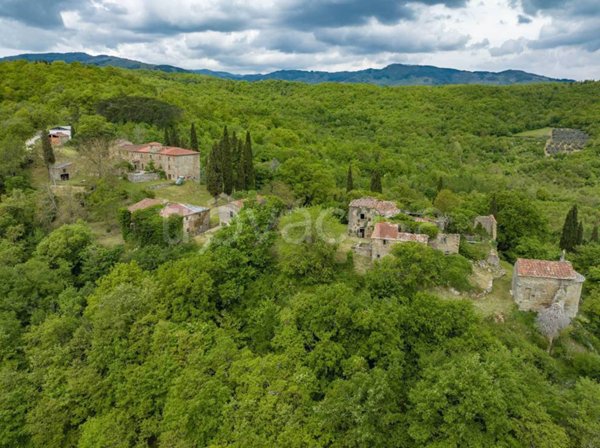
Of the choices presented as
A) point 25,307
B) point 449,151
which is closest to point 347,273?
point 25,307

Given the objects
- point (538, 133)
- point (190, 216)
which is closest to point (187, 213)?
point (190, 216)

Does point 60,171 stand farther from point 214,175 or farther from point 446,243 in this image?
point 446,243

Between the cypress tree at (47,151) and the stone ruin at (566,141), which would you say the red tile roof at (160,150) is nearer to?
the cypress tree at (47,151)

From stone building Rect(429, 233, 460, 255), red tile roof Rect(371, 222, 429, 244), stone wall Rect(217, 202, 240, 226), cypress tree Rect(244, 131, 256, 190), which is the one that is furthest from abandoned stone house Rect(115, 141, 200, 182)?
stone building Rect(429, 233, 460, 255)

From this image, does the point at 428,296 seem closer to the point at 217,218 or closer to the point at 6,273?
the point at 217,218

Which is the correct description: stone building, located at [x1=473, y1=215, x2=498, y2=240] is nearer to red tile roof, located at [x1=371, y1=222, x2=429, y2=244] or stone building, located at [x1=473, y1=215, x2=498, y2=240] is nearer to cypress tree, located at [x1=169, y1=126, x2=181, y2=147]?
red tile roof, located at [x1=371, y1=222, x2=429, y2=244]
